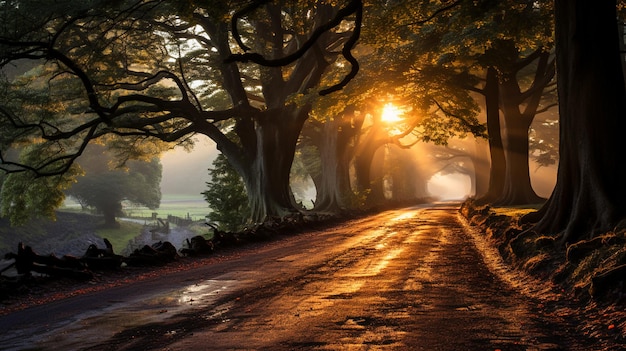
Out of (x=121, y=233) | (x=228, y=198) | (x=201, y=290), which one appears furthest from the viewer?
(x=121, y=233)

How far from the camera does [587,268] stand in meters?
7.51

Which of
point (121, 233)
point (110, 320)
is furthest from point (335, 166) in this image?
point (110, 320)

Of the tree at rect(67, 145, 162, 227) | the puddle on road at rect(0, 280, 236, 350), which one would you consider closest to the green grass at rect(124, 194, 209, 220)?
the tree at rect(67, 145, 162, 227)

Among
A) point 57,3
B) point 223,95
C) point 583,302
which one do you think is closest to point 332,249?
point 583,302

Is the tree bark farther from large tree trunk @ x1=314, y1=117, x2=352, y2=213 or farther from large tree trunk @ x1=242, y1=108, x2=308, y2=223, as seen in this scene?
large tree trunk @ x1=314, y1=117, x2=352, y2=213

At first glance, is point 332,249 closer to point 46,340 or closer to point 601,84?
point 601,84

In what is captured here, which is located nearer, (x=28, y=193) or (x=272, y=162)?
(x=272, y=162)

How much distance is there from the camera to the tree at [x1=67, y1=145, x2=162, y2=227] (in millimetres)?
51125

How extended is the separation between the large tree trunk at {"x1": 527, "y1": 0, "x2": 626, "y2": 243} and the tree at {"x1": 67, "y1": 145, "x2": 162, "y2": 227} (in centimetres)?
4096

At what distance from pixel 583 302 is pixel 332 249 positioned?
286 inches

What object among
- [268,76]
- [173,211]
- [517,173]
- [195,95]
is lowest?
[517,173]

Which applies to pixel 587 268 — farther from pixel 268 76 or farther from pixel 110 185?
pixel 110 185

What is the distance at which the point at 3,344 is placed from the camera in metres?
5.29

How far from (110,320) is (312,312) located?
2.23 m
